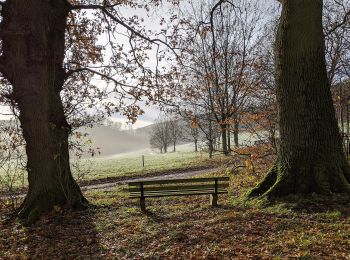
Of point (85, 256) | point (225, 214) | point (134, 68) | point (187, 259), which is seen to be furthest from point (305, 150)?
point (134, 68)

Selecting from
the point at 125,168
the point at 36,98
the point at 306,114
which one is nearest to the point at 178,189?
the point at 306,114

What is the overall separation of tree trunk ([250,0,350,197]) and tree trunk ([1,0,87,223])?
5482 mm

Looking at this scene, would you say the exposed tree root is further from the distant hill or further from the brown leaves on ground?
the distant hill

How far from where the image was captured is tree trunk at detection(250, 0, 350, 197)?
7.00 meters

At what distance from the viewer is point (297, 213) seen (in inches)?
245

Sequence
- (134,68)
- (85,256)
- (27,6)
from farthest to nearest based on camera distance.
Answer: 1. (134,68)
2. (27,6)
3. (85,256)

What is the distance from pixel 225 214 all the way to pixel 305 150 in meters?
2.20

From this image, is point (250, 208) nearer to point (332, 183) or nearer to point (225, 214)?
point (225, 214)

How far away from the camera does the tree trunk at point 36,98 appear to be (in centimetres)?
845

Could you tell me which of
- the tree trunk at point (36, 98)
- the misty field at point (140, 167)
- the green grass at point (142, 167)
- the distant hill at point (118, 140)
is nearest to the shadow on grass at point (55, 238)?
the tree trunk at point (36, 98)

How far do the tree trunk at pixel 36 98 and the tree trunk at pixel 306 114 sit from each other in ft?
18.0

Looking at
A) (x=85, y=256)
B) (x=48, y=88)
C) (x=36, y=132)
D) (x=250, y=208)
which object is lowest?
(x=85, y=256)

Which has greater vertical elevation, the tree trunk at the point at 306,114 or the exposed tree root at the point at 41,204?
the tree trunk at the point at 306,114

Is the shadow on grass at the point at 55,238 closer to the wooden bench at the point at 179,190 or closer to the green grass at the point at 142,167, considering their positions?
the wooden bench at the point at 179,190
